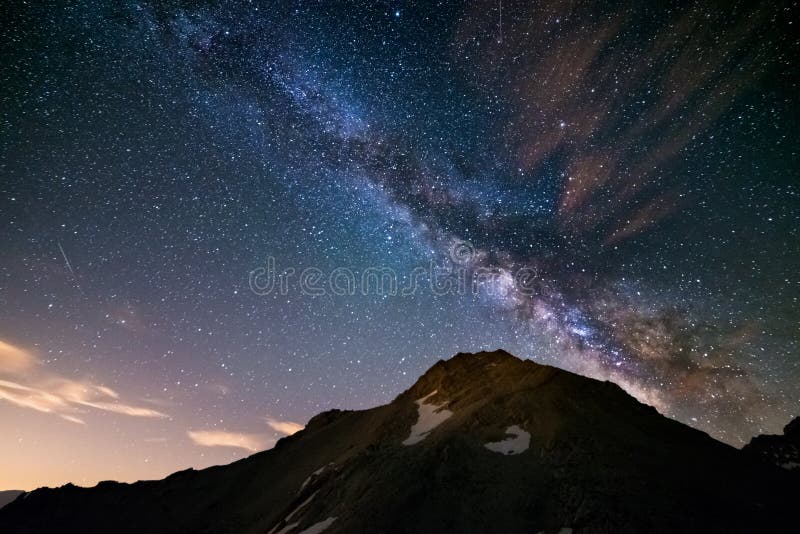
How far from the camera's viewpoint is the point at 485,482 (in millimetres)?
42094

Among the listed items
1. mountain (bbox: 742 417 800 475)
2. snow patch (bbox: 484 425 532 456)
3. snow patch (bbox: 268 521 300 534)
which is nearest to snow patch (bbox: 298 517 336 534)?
snow patch (bbox: 268 521 300 534)

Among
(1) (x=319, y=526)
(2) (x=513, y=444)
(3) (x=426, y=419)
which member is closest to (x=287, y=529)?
(1) (x=319, y=526)

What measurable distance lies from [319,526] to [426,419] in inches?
786

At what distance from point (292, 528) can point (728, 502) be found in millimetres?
42148

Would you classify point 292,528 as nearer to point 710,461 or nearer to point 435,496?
point 435,496

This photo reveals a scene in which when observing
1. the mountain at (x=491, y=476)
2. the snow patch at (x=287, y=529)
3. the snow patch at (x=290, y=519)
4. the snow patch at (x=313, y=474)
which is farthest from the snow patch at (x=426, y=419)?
the snow patch at (x=287, y=529)

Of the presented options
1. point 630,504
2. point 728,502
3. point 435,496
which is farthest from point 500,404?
point 728,502

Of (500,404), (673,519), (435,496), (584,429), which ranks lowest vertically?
(673,519)

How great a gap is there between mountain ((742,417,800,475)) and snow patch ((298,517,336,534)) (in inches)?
2003

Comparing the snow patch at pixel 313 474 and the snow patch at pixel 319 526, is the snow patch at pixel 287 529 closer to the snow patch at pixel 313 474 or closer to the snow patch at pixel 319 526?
the snow patch at pixel 319 526

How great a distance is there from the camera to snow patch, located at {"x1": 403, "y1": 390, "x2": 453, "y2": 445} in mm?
53969

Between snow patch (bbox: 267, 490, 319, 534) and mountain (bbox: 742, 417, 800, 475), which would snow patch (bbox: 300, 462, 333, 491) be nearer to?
snow patch (bbox: 267, 490, 319, 534)

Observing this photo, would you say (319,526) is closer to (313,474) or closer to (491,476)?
(313,474)

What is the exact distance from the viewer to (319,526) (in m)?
44.1
